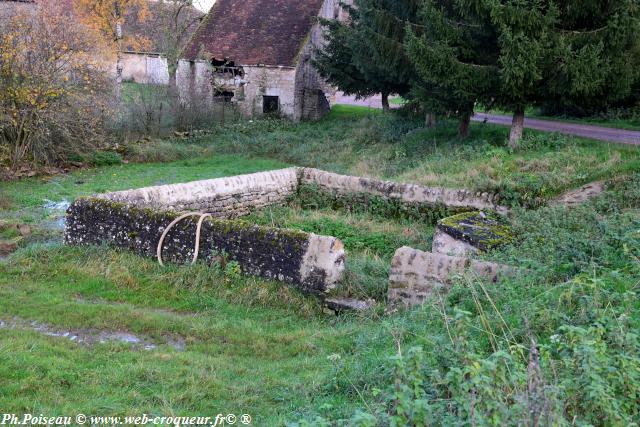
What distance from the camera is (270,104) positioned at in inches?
1146

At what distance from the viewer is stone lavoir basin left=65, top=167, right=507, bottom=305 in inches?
325

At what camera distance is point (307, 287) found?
27.1 feet

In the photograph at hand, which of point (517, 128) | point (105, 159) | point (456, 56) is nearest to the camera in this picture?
point (456, 56)

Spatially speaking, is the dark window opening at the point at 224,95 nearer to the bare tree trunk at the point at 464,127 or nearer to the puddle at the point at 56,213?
the bare tree trunk at the point at 464,127

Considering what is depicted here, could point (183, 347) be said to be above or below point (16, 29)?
below

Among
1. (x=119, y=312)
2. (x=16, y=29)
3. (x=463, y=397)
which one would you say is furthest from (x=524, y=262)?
(x=16, y=29)

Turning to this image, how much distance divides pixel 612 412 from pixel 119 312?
6003 mm

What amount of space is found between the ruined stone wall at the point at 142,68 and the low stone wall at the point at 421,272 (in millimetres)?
37695

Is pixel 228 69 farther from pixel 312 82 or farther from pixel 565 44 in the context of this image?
pixel 565 44

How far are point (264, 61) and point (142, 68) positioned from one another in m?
18.8

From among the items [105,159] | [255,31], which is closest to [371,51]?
[105,159]

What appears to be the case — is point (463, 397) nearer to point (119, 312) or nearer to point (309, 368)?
point (309, 368)

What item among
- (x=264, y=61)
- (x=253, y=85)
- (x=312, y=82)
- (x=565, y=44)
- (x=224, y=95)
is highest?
(x=264, y=61)

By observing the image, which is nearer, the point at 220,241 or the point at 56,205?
the point at 220,241
